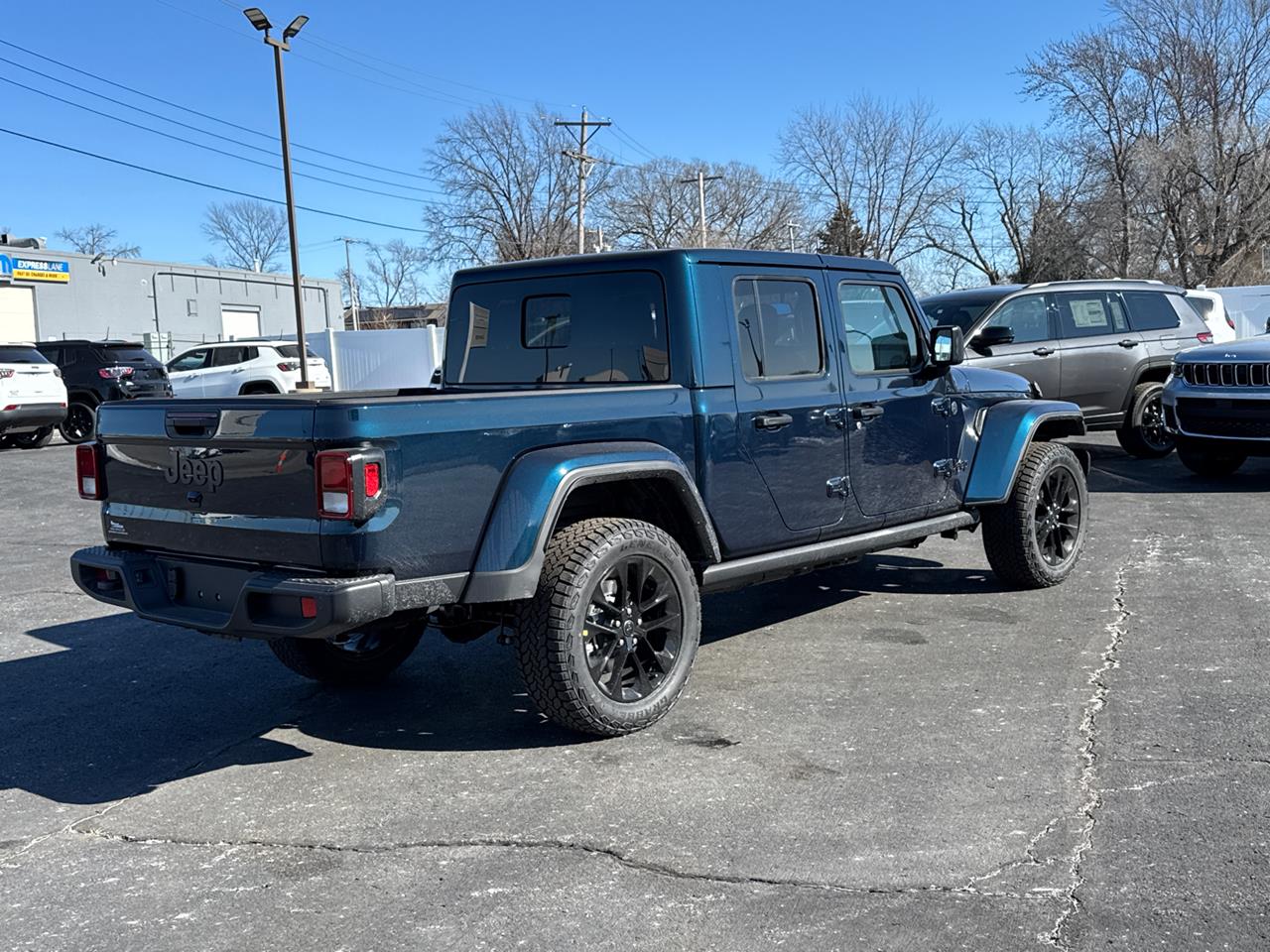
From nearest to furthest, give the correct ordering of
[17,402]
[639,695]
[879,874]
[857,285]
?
[879,874]
[639,695]
[857,285]
[17,402]

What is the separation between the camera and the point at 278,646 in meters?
5.25

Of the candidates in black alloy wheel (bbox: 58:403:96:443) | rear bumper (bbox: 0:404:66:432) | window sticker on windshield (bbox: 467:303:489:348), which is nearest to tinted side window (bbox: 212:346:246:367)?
black alloy wheel (bbox: 58:403:96:443)

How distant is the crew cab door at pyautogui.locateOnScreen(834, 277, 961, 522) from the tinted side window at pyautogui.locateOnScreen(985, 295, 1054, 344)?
19.9 ft

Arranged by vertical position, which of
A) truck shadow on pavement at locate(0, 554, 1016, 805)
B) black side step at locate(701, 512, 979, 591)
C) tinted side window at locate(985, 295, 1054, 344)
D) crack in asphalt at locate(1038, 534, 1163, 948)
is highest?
tinted side window at locate(985, 295, 1054, 344)

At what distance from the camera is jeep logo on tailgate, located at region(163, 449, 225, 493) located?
4.27 metres

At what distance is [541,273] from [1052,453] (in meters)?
3.16

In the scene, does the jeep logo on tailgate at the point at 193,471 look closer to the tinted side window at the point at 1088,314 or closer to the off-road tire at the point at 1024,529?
the off-road tire at the point at 1024,529

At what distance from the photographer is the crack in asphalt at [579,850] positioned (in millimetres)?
3229

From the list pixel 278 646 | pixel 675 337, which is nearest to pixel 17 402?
pixel 278 646

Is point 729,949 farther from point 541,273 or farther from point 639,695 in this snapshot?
point 541,273

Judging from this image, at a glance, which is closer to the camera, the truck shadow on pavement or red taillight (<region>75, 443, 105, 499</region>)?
the truck shadow on pavement

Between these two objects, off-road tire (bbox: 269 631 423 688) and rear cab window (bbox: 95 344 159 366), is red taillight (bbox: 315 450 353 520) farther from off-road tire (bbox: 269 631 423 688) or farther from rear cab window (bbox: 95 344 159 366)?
rear cab window (bbox: 95 344 159 366)

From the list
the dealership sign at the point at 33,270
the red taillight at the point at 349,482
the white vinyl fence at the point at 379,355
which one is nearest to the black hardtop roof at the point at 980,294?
the red taillight at the point at 349,482

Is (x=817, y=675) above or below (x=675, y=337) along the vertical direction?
below
